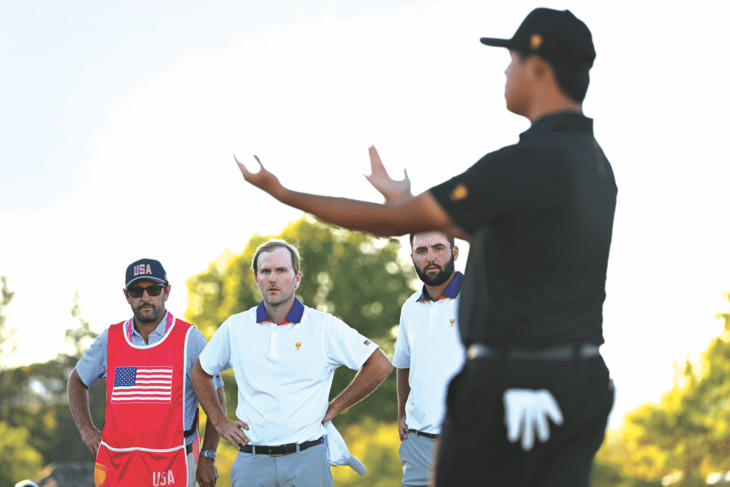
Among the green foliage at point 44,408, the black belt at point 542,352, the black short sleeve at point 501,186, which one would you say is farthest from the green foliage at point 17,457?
the black short sleeve at point 501,186

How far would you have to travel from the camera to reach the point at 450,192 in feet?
8.22

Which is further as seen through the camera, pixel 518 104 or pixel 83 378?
pixel 83 378

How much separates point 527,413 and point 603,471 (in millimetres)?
40651

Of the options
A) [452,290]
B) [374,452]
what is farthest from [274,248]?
[374,452]

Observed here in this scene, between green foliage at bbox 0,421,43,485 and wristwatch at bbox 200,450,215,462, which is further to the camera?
green foliage at bbox 0,421,43,485

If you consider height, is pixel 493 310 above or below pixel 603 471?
above

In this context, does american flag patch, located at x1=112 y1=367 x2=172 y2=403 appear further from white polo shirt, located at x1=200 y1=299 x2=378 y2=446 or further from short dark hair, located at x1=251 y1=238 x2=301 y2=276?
short dark hair, located at x1=251 y1=238 x2=301 y2=276

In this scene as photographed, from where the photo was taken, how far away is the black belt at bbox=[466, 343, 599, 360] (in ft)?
8.13

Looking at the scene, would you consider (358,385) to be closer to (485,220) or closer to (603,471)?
(485,220)

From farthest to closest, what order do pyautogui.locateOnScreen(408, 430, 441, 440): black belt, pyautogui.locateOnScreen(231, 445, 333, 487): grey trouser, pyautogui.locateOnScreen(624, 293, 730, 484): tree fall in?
pyautogui.locateOnScreen(624, 293, 730, 484): tree
pyautogui.locateOnScreen(408, 430, 441, 440): black belt
pyautogui.locateOnScreen(231, 445, 333, 487): grey trouser

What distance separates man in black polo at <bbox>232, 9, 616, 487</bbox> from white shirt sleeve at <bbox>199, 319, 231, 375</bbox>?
13.3ft

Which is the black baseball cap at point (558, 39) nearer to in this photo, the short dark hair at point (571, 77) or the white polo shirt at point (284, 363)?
the short dark hair at point (571, 77)

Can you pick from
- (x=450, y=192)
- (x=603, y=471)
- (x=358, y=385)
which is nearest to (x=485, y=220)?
(x=450, y=192)

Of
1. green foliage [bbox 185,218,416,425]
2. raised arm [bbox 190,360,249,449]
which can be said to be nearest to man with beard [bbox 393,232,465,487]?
raised arm [bbox 190,360,249,449]
